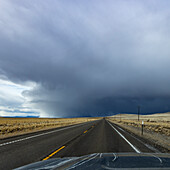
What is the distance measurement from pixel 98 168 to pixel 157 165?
1.28 m

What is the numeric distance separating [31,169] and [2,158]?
138 inches

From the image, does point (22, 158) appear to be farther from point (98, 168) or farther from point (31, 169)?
point (98, 168)


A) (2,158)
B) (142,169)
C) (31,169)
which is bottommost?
(2,158)

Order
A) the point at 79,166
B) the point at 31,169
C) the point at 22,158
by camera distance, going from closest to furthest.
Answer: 1. the point at 79,166
2. the point at 31,169
3. the point at 22,158

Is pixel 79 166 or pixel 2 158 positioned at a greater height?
pixel 79 166

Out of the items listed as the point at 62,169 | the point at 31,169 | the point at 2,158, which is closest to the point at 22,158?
the point at 2,158

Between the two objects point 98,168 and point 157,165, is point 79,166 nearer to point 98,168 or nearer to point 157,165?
point 98,168

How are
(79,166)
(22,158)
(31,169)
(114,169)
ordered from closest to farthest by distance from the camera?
(114,169)
(79,166)
(31,169)
(22,158)

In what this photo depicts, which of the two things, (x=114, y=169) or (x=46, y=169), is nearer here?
(x=114, y=169)

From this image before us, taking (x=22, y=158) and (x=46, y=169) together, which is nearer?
(x=46, y=169)

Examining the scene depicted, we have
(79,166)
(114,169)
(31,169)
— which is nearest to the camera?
(114,169)

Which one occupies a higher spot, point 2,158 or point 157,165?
point 157,165

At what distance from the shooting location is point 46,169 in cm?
277

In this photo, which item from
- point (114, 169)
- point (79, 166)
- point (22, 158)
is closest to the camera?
point (114, 169)
